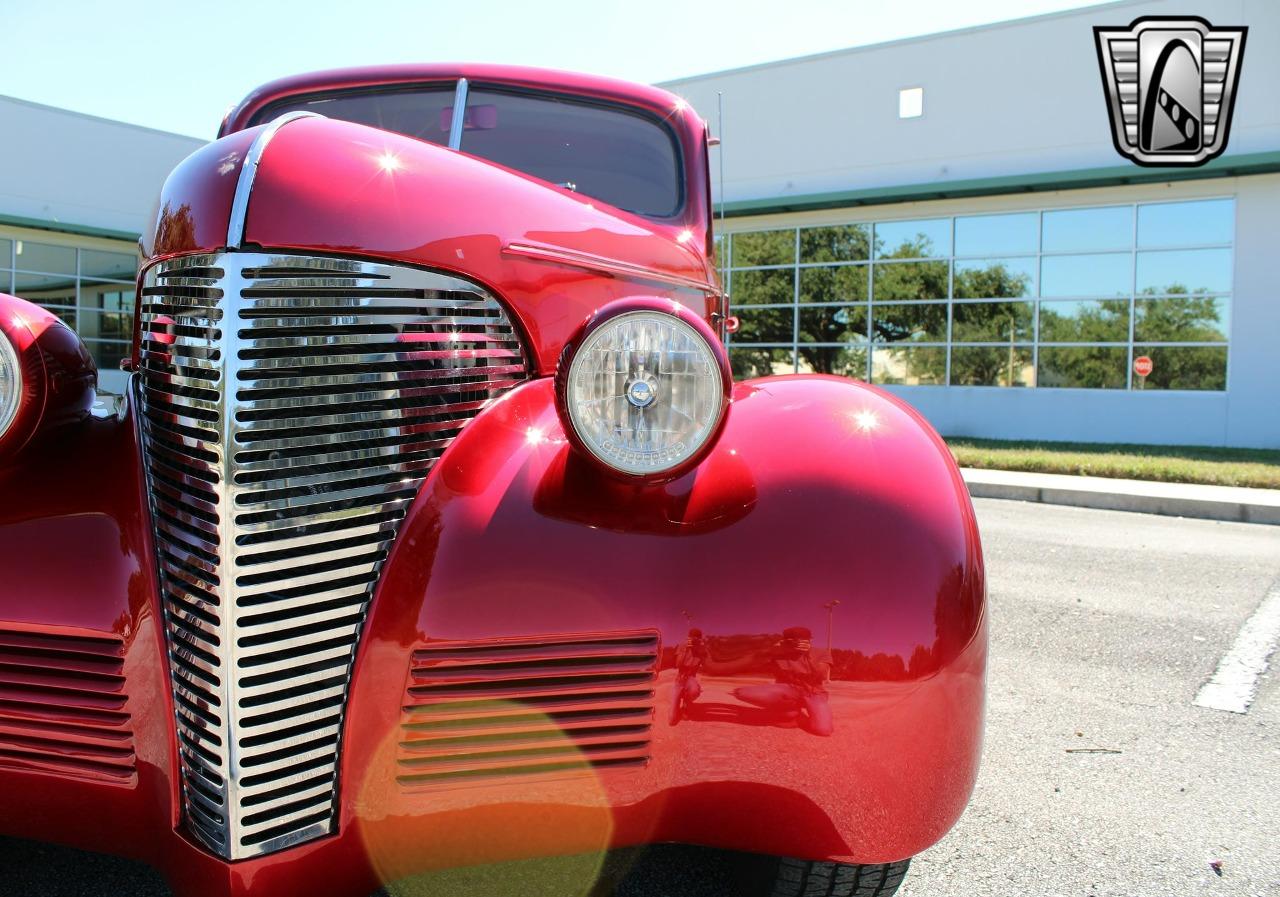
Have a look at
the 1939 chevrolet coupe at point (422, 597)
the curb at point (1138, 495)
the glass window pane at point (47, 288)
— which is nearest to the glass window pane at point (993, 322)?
the curb at point (1138, 495)

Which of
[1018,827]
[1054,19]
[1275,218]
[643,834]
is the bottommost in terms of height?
[1018,827]

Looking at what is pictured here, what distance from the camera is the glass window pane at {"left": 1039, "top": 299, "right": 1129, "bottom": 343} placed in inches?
521

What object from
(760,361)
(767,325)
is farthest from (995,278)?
(760,361)

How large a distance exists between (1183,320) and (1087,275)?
4.68 feet

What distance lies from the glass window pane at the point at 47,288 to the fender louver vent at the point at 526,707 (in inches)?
732

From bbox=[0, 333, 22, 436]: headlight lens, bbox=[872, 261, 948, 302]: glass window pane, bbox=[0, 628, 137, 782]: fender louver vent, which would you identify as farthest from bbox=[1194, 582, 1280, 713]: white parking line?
bbox=[872, 261, 948, 302]: glass window pane

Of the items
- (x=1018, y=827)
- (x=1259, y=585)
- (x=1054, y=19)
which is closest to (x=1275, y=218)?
(x=1054, y=19)

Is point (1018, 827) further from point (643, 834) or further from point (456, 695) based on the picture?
point (456, 695)

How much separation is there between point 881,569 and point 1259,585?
4797 mm

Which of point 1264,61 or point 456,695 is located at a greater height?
point 1264,61

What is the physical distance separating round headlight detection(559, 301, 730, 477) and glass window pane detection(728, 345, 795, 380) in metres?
14.3

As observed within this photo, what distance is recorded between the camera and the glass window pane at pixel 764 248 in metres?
16.0

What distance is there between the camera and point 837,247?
1548 cm
